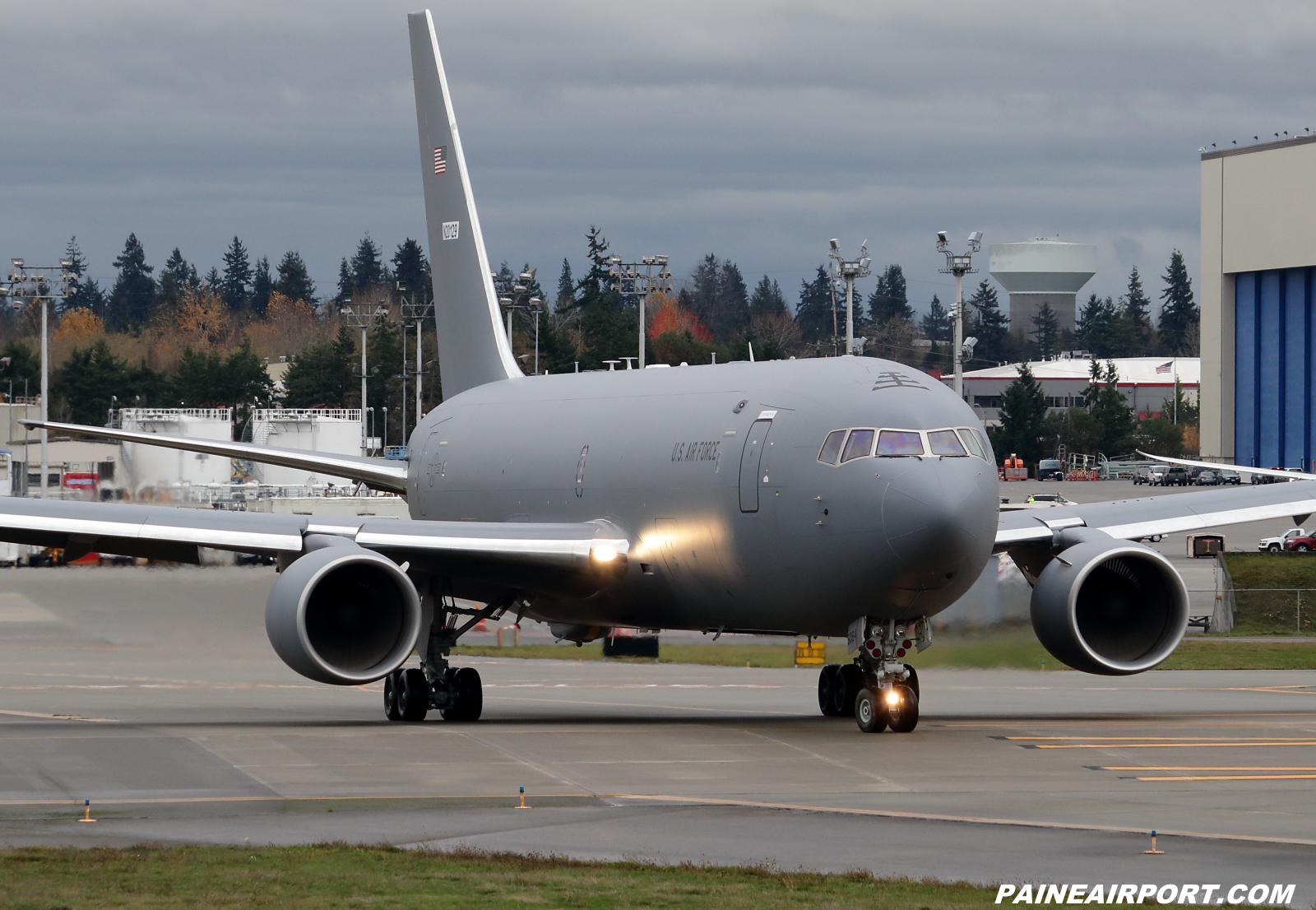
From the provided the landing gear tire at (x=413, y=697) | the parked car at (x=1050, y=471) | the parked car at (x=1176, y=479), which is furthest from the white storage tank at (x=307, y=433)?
the landing gear tire at (x=413, y=697)

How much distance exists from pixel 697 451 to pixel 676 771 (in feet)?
21.1

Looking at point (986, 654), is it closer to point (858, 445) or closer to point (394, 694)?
point (394, 694)

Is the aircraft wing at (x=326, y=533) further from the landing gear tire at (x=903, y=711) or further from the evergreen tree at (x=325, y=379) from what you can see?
the evergreen tree at (x=325, y=379)

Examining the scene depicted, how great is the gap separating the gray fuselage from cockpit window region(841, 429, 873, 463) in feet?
0.36

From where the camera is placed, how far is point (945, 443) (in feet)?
77.0

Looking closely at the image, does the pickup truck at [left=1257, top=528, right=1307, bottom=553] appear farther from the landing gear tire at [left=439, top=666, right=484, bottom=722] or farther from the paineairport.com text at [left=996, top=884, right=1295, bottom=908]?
the paineairport.com text at [left=996, top=884, right=1295, bottom=908]

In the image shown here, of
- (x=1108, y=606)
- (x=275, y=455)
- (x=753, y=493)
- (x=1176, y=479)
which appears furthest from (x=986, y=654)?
(x=1176, y=479)

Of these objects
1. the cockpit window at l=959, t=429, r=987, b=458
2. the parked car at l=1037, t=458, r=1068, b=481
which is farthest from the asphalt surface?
the parked car at l=1037, t=458, r=1068, b=481

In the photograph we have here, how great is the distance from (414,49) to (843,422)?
1708 centimetres

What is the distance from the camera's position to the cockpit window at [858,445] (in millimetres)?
23500

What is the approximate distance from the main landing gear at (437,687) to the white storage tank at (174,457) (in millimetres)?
65583

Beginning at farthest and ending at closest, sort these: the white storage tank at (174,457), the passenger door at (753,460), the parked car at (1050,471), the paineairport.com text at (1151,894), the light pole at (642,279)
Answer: the parked car at (1050,471)
the white storage tank at (174,457)
the light pole at (642,279)
the passenger door at (753,460)
the paineairport.com text at (1151,894)

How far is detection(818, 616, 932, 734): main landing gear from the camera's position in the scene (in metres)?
24.5

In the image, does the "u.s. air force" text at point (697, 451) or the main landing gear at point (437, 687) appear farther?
the main landing gear at point (437, 687)
